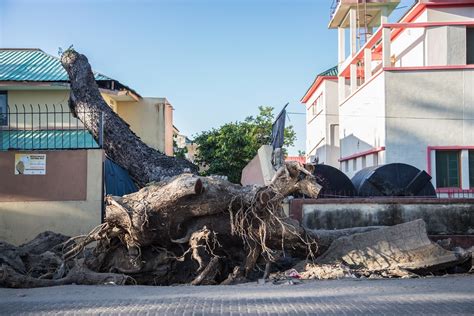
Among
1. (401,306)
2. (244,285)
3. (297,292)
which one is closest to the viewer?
(401,306)

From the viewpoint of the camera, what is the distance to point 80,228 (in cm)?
1216

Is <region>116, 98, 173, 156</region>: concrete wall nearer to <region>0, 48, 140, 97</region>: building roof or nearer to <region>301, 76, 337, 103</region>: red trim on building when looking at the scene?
<region>0, 48, 140, 97</region>: building roof

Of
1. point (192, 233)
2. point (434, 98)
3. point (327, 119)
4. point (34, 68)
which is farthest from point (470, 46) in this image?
point (34, 68)

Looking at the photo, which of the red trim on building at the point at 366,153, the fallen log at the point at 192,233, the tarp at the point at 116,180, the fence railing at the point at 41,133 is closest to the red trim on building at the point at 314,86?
the red trim on building at the point at 366,153

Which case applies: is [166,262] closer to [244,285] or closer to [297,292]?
[244,285]

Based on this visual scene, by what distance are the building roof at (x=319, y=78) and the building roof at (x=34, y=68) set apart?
11.9m

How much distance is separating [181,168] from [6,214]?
4199mm

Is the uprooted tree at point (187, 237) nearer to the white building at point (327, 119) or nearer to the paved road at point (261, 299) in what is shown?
the paved road at point (261, 299)

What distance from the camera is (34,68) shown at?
21.4m

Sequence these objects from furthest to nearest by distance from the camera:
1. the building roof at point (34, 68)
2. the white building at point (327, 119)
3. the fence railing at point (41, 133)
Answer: the white building at point (327, 119)
the building roof at point (34, 68)
the fence railing at point (41, 133)

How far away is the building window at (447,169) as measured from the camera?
1872cm

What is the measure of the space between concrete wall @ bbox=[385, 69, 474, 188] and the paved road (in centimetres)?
1063

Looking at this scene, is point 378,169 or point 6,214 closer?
point 6,214

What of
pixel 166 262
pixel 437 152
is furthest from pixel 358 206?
pixel 437 152
